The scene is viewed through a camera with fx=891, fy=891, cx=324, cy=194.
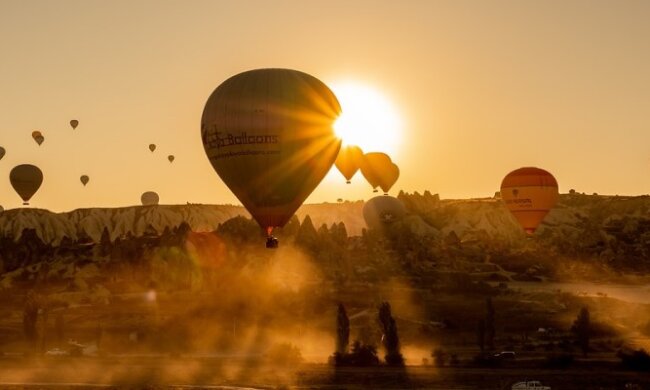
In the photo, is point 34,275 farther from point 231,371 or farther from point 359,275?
point 231,371

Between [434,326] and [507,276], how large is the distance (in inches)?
2497

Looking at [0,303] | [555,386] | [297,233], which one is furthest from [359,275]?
[555,386]

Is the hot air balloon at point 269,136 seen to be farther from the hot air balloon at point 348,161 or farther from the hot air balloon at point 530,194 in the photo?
the hot air balloon at point 348,161

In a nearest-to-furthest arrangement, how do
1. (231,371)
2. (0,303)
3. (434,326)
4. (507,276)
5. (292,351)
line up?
(231,371) < (292,351) < (434,326) < (0,303) < (507,276)

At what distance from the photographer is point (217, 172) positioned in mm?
77625

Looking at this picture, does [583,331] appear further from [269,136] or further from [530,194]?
[530,194]

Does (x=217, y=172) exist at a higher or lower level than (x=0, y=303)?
higher

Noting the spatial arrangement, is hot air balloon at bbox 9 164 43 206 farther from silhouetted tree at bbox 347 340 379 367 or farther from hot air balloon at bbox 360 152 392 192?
silhouetted tree at bbox 347 340 379 367

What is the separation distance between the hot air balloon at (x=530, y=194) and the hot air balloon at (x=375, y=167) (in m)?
54.6

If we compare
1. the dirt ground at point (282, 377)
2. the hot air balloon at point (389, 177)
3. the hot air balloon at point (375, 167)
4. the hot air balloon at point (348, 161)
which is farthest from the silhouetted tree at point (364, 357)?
the hot air balloon at point (389, 177)

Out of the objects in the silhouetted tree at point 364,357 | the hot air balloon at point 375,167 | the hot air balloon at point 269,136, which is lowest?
the silhouetted tree at point 364,357

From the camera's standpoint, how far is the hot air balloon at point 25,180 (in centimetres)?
18338

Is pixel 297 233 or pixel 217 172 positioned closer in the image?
pixel 217 172

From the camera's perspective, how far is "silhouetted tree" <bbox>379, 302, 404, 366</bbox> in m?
83.7
